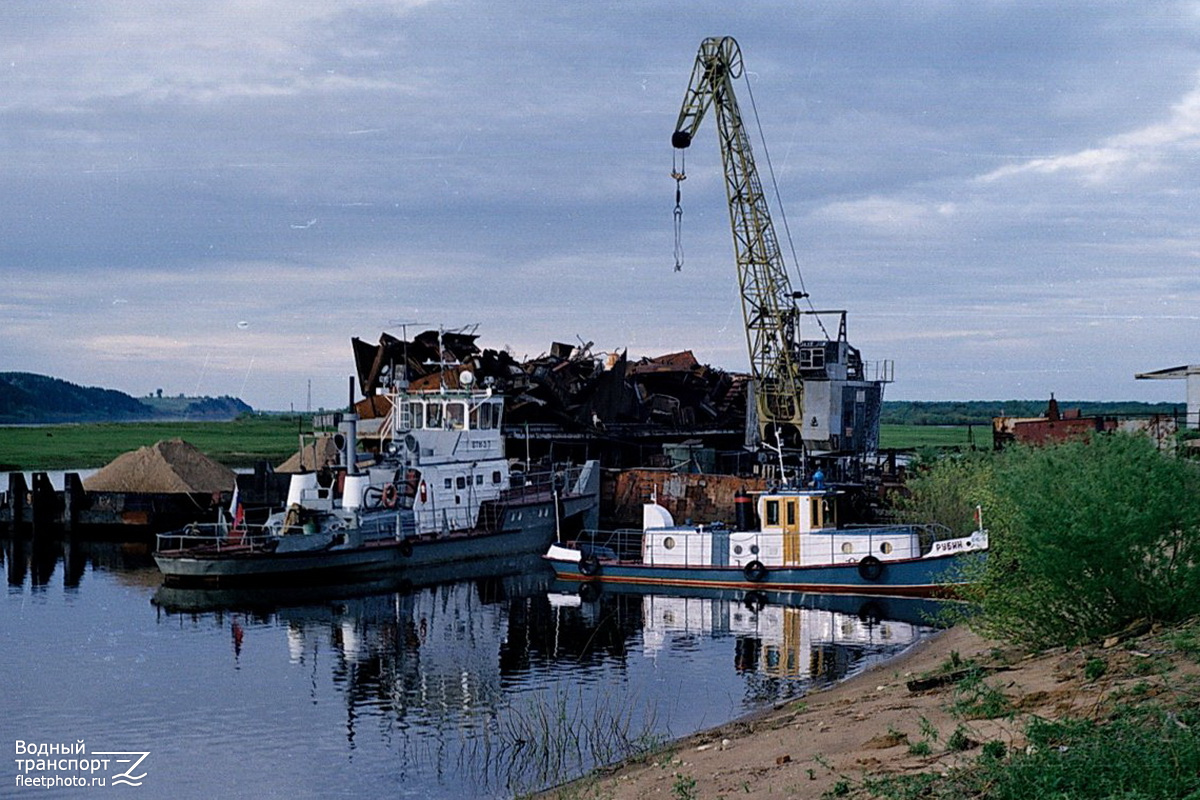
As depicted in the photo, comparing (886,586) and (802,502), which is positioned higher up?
(802,502)

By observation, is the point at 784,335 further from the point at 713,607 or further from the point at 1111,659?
the point at 1111,659

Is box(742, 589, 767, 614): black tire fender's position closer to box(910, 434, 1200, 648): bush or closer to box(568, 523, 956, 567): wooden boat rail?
box(568, 523, 956, 567): wooden boat rail

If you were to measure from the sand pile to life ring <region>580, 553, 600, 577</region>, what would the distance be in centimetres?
2267

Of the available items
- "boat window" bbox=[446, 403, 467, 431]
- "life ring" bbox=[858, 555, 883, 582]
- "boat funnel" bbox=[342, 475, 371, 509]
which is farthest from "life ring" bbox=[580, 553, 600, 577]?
"boat window" bbox=[446, 403, 467, 431]

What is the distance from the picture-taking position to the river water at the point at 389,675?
719 inches

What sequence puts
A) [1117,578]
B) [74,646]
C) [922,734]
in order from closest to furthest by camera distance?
[922,734] → [1117,578] → [74,646]

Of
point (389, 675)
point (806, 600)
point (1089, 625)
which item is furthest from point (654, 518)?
point (1089, 625)

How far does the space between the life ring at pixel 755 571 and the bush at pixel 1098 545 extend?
15453 mm

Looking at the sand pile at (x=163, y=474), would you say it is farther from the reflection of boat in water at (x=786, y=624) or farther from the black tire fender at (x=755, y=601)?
the black tire fender at (x=755, y=601)

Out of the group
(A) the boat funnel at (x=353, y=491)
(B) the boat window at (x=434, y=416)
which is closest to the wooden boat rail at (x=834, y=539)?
(A) the boat funnel at (x=353, y=491)

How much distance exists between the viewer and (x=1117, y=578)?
1662cm

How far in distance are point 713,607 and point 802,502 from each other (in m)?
3.75

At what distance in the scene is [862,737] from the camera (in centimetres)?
1446

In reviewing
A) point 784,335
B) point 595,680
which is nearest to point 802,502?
point 595,680
